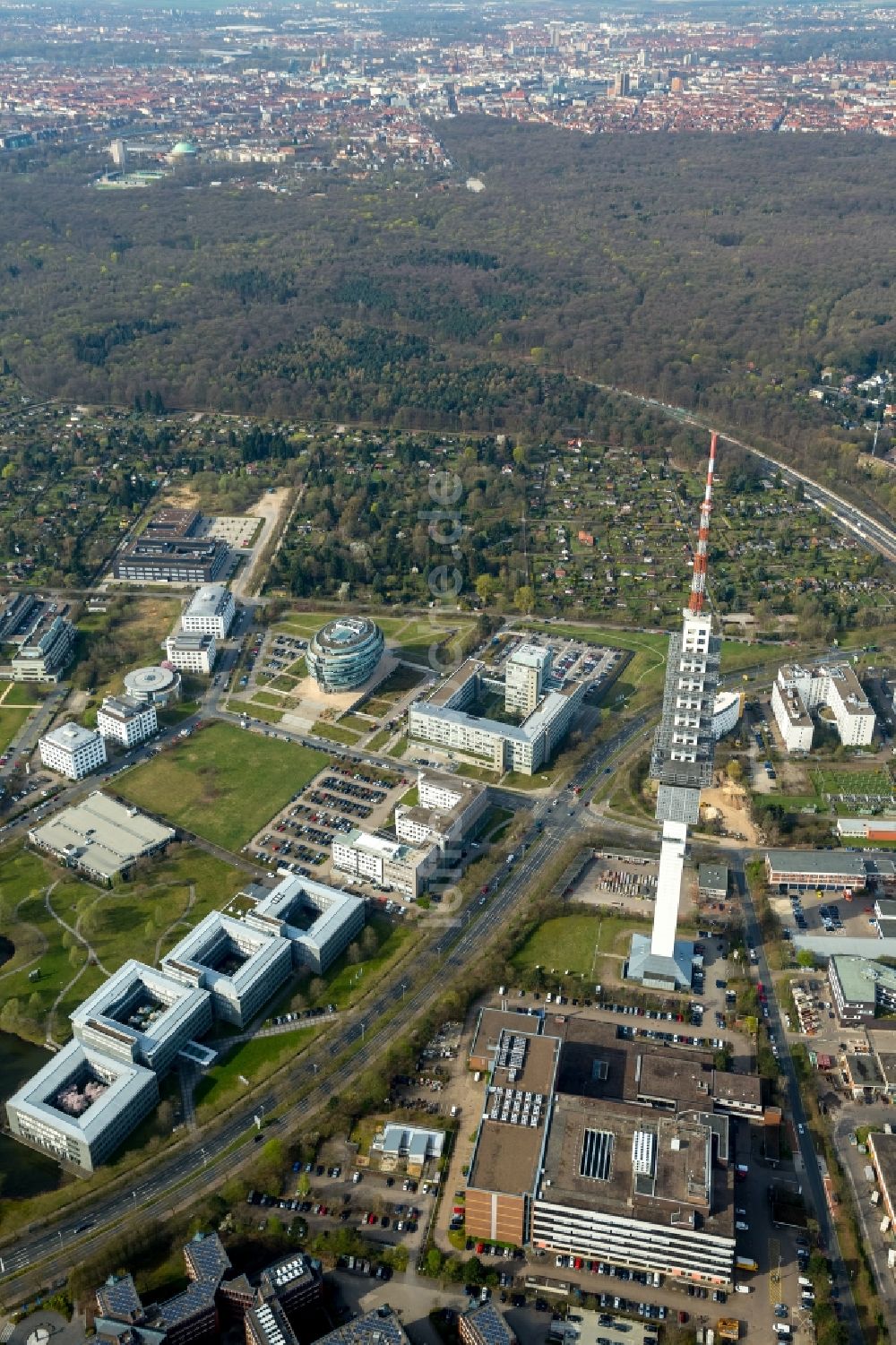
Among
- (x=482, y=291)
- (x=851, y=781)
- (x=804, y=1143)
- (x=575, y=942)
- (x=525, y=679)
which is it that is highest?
(x=482, y=291)

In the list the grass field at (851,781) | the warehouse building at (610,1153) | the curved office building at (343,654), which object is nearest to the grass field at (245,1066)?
the warehouse building at (610,1153)

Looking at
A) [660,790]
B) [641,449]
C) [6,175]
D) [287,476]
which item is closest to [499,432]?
[641,449]

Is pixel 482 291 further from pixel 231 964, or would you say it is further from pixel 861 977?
pixel 861 977

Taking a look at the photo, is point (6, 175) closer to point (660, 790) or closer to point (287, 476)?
point (287, 476)

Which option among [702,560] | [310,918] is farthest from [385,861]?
[702,560]

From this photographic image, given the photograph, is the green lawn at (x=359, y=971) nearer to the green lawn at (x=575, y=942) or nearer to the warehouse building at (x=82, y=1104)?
the green lawn at (x=575, y=942)

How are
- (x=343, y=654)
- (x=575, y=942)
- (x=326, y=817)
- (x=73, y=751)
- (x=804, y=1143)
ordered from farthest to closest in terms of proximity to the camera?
(x=343, y=654) < (x=73, y=751) < (x=326, y=817) < (x=575, y=942) < (x=804, y=1143)

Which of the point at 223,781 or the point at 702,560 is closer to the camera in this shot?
the point at 702,560
